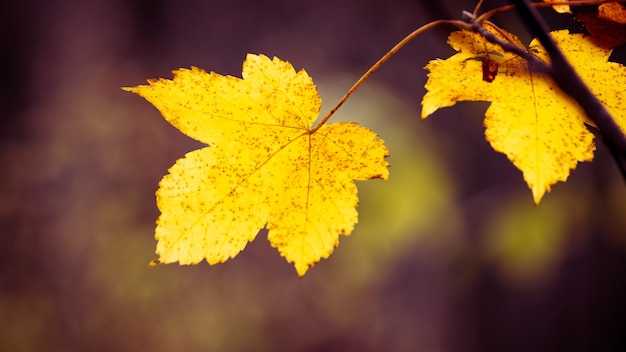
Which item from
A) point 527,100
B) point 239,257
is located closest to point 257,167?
point 527,100

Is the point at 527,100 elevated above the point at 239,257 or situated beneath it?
elevated above

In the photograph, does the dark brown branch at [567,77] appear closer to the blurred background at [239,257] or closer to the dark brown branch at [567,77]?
the dark brown branch at [567,77]

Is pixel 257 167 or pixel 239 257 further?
pixel 239 257

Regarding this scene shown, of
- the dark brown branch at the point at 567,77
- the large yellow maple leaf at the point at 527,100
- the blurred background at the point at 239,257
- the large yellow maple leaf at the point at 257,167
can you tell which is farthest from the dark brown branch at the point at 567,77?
the blurred background at the point at 239,257

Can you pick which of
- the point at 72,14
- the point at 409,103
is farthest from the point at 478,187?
the point at 72,14

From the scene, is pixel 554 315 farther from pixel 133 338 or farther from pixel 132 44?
pixel 132 44

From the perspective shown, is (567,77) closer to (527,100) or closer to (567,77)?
(567,77)
